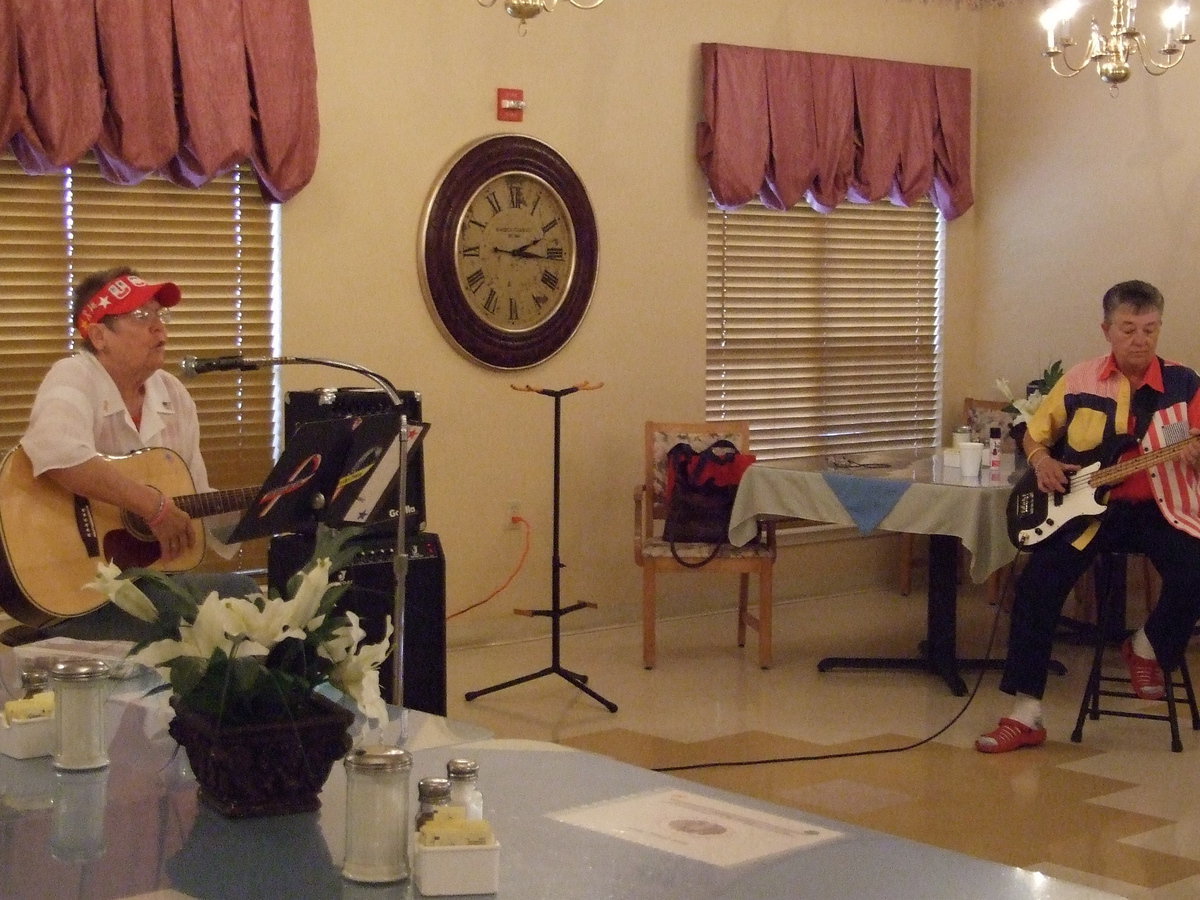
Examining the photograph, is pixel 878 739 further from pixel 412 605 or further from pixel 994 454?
pixel 412 605

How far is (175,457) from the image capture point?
13.2ft

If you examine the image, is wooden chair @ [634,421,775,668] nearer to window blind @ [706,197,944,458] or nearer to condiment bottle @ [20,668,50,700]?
window blind @ [706,197,944,458]

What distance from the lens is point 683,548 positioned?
548 cm

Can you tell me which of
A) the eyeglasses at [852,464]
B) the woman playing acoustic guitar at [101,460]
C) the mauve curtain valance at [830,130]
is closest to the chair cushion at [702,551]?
the eyeglasses at [852,464]

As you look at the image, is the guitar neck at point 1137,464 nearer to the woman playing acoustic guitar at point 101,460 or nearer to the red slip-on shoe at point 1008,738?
the red slip-on shoe at point 1008,738

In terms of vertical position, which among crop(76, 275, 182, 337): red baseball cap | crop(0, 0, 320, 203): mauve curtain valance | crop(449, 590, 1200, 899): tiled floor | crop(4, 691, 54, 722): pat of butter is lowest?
crop(449, 590, 1200, 899): tiled floor

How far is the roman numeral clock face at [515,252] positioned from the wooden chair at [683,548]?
2.22 ft

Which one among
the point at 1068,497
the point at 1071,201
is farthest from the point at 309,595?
the point at 1071,201

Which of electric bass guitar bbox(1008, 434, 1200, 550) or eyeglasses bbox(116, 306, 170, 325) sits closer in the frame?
eyeglasses bbox(116, 306, 170, 325)

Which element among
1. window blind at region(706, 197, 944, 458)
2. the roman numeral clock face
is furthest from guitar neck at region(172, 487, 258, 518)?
window blind at region(706, 197, 944, 458)

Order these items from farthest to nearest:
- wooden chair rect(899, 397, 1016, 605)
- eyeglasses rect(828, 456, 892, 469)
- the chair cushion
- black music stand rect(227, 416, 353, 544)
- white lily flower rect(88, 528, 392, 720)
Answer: wooden chair rect(899, 397, 1016, 605), the chair cushion, eyeglasses rect(828, 456, 892, 469), black music stand rect(227, 416, 353, 544), white lily flower rect(88, 528, 392, 720)

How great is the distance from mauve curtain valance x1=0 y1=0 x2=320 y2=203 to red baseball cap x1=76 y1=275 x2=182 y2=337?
33.9 inches

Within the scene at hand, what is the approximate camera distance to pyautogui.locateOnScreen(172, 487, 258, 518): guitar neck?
3.96 meters

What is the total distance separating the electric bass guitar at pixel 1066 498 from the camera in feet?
14.3
